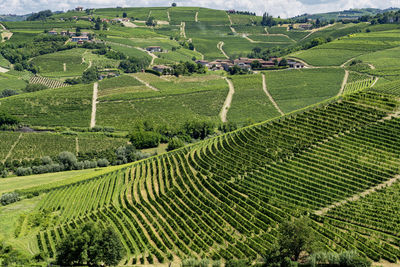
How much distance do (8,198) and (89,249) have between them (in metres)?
31.7

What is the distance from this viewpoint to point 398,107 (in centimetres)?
7775

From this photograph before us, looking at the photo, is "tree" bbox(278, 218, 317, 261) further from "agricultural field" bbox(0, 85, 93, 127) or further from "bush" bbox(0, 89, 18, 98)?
"bush" bbox(0, 89, 18, 98)

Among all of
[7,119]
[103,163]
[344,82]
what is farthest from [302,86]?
[7,119]

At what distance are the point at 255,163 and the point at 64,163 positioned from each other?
2061 inches

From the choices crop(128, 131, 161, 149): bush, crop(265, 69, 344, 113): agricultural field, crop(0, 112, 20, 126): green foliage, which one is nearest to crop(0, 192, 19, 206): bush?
crop(128, 131, 161, 149): bush

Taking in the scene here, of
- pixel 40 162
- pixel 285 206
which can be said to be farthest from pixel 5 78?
pixel 285 206

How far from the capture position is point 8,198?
66.9 metres

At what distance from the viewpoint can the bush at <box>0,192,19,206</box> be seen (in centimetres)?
6656

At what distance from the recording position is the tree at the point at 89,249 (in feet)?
145

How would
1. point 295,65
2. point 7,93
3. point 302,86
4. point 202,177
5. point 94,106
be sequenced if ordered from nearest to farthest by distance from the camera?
point 202,177
point 94,106
point 302,86
point 7,93
point 295,65

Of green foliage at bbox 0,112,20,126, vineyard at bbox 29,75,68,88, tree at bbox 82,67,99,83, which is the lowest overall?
green foliage at bbox 0,112,20,126

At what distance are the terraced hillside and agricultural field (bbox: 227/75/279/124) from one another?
43433 mm

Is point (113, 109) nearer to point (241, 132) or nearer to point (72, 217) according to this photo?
point (241, 132)

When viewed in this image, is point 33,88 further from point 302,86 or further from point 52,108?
point 302,86
